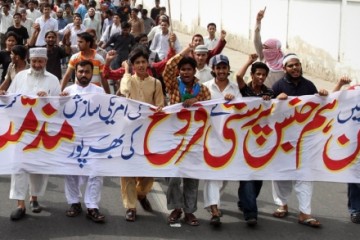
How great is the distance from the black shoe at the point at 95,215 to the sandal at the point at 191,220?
2.58ft

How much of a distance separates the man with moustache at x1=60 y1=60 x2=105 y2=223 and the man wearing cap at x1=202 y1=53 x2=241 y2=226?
3.38 ft

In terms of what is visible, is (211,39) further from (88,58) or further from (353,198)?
(353,198)

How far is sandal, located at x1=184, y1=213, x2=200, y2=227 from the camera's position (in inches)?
279

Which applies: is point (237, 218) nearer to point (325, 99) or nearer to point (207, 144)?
point (207, 144)

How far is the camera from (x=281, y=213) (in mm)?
7445

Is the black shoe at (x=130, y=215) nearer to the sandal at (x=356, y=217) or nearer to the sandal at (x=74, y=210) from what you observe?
the sandal at (x=74, y=210)

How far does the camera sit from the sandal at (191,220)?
279 inches

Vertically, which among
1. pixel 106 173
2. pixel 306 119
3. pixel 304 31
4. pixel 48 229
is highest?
pixel 304 31

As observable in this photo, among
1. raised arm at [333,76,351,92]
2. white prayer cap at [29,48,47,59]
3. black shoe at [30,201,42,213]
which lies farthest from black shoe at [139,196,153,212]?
raised arm at [333,76,351,92]

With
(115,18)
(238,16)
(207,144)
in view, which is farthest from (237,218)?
(238,16)

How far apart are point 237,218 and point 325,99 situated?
1.46 meters

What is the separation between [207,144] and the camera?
290 inches

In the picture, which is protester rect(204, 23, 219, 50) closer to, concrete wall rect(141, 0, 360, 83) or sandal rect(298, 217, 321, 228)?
concrete wall rect(141, 0, 360, 83)

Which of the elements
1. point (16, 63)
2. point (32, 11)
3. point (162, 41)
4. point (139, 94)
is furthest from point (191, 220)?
point (32, 11)
